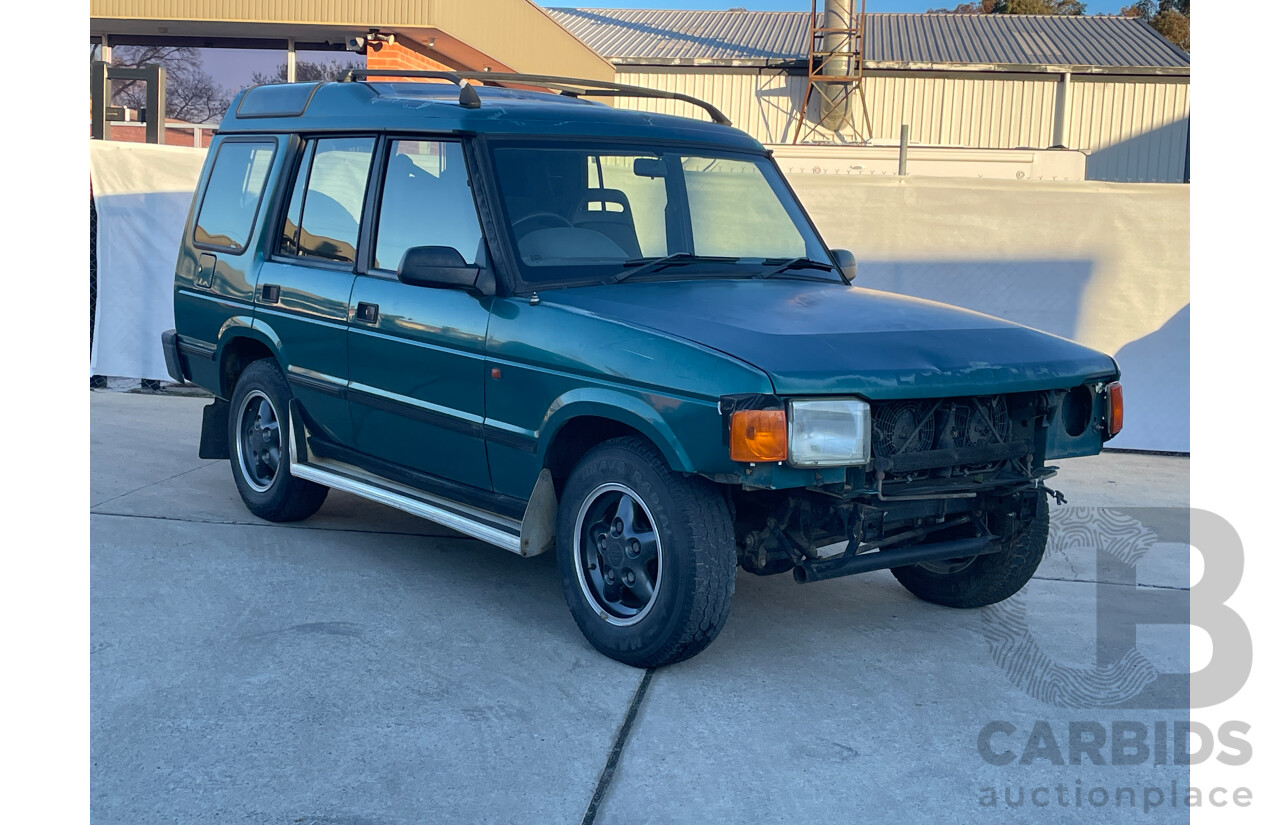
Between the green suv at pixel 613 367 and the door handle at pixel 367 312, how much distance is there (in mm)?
18

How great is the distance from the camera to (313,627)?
494 cm

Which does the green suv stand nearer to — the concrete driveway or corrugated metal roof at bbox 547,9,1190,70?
the concrete driveway

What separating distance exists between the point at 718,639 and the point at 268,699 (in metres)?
1.75

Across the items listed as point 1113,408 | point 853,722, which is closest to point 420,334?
point 853,722

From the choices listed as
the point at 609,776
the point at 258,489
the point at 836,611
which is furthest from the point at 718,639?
the point at 258,489

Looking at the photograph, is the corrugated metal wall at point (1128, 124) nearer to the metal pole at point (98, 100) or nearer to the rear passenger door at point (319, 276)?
the metal pole at point (98, 100)

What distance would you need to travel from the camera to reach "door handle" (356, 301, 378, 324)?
18.1ft

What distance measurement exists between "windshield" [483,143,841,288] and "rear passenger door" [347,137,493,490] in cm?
25

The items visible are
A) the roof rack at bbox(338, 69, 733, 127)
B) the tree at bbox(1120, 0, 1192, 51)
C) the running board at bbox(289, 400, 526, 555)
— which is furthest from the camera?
the tree at bbox(1120, 0, 1192, 51)

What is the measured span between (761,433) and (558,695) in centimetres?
119

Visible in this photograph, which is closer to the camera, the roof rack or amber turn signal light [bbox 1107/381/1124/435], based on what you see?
amber turn signal light [bbox 1107/381/1124/435]

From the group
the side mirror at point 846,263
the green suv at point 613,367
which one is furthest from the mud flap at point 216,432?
the side mirror at point 846,263

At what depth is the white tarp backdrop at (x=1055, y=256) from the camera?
919 cm

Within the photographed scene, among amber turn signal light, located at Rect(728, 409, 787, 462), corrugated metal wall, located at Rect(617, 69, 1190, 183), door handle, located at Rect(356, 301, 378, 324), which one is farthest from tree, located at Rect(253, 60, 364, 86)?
corrugated metal wall, located at Rect(617, 69, 1190, 183)
